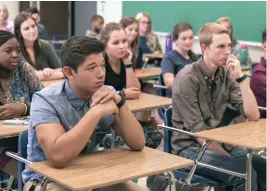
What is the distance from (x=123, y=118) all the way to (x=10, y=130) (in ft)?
2.32

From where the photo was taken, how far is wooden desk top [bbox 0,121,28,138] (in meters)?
2.70

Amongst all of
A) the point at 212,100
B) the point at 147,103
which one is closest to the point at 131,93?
the point at 147,103

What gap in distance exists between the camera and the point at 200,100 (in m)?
3.19

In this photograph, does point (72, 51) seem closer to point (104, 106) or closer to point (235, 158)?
point (104, 106)

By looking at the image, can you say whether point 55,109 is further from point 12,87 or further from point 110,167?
point 12,87

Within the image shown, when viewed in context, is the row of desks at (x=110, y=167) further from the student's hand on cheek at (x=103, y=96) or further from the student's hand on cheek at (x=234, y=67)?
the student's hand on cheek at (x=234, y=67)

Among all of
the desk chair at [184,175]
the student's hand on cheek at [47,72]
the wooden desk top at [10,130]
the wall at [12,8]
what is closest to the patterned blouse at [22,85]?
the wooden desk top at [10,130]

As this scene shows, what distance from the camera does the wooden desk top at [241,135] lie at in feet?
8.75

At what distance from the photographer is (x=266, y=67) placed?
3.80 m

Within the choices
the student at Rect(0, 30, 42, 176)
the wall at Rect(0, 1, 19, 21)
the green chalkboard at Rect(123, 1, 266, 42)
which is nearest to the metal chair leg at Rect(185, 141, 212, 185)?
the student at Rect(0, 30, 42, 176)

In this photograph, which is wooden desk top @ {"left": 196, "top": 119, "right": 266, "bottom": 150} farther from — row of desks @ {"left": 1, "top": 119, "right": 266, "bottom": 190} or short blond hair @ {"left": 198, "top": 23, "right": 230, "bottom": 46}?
short blond hair @ {"left": 198, "top": 23, "right": 230, "bottom": 46}

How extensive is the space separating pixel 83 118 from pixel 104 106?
0.12m

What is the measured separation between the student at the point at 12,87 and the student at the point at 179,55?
1484mm

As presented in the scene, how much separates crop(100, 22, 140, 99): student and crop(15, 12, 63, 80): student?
76cm
